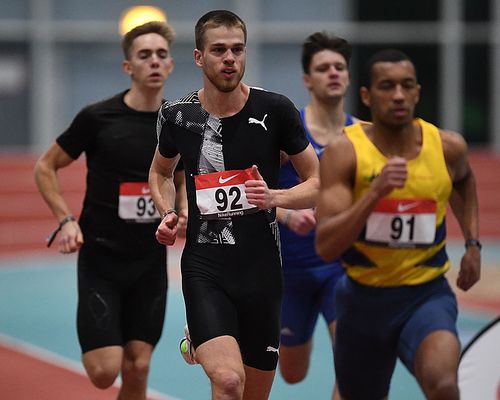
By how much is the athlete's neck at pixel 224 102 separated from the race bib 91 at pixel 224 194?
1.13ft

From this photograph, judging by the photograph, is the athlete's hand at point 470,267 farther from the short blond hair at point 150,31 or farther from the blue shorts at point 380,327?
the short blond hair at point 150,31

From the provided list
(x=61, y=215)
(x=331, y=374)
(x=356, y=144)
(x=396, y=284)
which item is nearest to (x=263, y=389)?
(x=396, y=284)

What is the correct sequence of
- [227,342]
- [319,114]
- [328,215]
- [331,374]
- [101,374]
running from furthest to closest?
[331,374]
[319,114]
[101,374]
[227,342]
[328,215]

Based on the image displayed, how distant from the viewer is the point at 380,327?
19.4ft

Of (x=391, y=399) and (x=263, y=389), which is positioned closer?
(x=263, y=389)

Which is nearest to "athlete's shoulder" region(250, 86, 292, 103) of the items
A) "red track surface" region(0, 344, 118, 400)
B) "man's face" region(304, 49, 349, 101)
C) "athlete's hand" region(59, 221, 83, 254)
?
"athlete's hand" region(59, 221, 83, 254)

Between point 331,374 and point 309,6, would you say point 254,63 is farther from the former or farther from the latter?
point 331,374

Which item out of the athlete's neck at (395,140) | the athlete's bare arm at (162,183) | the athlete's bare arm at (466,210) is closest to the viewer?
the athlete's neck at (395,140)

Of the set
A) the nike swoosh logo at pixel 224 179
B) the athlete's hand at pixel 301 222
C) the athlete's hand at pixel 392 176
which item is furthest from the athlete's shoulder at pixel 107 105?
the athlete's hand at pixel 392 176

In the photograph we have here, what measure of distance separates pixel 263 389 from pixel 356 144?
5.16 feet

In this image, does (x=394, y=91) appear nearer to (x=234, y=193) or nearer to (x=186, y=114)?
(x=234, y=193)

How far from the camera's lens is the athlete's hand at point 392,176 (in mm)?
5262

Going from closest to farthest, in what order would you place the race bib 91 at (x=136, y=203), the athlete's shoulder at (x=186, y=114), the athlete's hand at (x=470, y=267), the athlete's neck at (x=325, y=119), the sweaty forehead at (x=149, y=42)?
1. the athlete's hand at (x=470, y=267)
2. the athlete's shoulder at (x=186, y=114)
3. the race bib 91 at (x=136, y=203)
4. the sweaty forehead at (x=149, y=42)
5. the athlete's neck at (x=325, y=119)

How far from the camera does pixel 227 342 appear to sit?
6117mm
